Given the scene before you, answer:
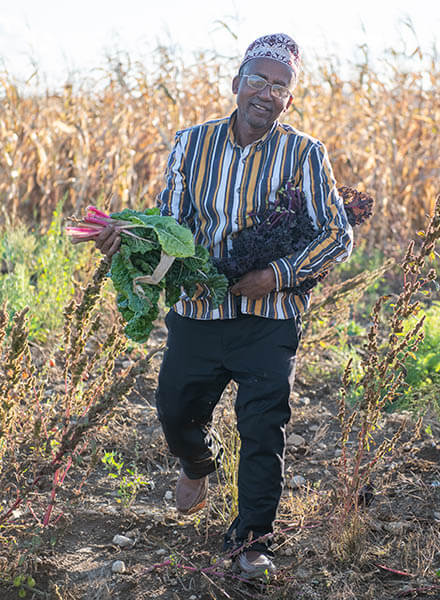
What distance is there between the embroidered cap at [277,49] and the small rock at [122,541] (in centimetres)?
204

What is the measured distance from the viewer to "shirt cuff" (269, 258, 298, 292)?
261 centimetres

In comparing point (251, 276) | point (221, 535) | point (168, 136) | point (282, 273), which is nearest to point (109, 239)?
point (251, 276)

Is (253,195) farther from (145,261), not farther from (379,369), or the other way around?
(379,369)

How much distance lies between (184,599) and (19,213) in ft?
17.5

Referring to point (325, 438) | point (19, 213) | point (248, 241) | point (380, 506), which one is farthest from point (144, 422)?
point (19, 213)

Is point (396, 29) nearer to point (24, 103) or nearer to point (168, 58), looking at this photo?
point (168, 58)

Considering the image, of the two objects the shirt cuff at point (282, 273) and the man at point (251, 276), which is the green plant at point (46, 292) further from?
the shirt cuff at point (282, 273)

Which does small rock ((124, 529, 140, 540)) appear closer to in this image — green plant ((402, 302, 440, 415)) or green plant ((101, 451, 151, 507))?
green plant ((101, 451, 151, 507))

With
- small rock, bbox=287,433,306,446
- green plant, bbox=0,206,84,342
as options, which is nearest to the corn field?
green plant, bbox=0,206,84,342

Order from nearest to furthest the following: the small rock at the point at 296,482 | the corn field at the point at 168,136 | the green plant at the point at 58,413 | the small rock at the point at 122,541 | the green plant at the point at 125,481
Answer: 1. the green plant at the point at 58,413
2. the small rock at the point at 122,541
3. the green plant at the point at 125,481
4. the small rock at the point at 296,482
5. the corn field at the point at 168,136

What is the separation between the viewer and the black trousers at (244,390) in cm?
264

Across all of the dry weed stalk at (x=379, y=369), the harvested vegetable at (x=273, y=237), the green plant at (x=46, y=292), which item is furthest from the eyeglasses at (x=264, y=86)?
the green plant at (x=46, y=292)

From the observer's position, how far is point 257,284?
8.59 ft

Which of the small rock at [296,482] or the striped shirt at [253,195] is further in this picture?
the small rock at [296,482]
